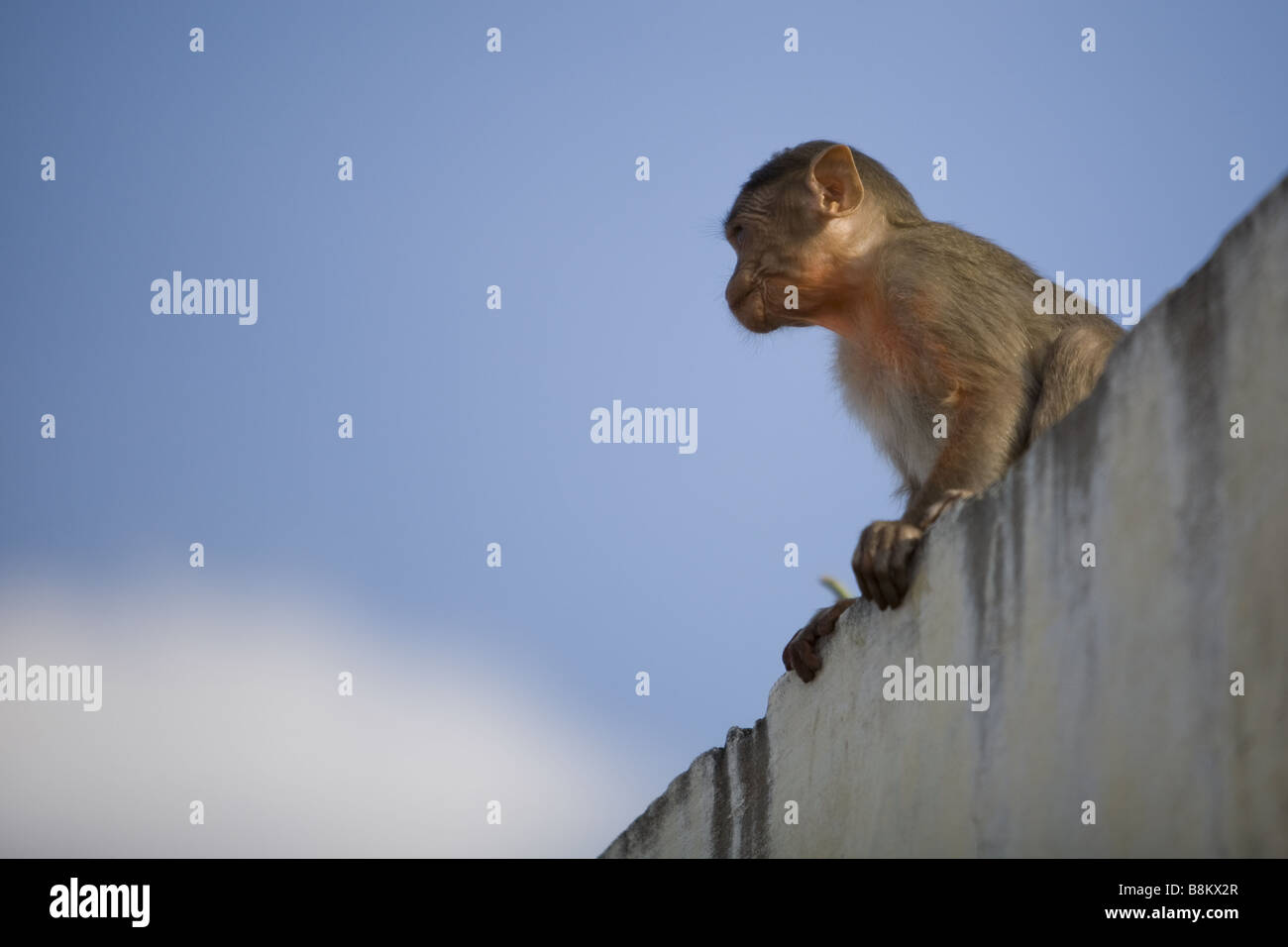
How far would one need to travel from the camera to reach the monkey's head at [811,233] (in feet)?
25.8

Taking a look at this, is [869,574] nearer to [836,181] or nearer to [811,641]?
[811,641]

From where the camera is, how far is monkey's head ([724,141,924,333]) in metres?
7.88

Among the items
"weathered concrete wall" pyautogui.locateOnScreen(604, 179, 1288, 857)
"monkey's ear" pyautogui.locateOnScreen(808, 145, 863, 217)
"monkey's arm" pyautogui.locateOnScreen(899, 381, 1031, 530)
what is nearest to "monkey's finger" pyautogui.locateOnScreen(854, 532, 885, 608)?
"weathered concrete wall" pyautogui.locateOnScreen(604, 179, 1288, 857)

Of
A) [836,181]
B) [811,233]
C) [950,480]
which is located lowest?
[950,480]

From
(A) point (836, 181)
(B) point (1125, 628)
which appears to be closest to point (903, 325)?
(A) point (836, 181)

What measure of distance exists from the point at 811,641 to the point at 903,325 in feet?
5.89

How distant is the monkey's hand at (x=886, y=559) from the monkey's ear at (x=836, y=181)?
2562 millimetres

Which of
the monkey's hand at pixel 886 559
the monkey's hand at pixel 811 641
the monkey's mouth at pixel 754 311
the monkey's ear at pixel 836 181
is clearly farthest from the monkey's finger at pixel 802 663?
the monkey's ear at pixel 836 181

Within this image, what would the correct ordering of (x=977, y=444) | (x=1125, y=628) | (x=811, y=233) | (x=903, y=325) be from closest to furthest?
1. (x=1125, y=628)
2. (x=977, y=444)
3. (x=903, y=325)
4. (x=811, y=233)

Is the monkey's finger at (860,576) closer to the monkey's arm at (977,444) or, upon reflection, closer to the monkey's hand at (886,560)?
the monkey's hand at (886,560)

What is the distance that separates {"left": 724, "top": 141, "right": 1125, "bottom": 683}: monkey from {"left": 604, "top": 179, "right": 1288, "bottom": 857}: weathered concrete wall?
58 cm

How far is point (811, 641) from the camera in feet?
21.1

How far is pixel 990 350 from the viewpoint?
7.00 meters
